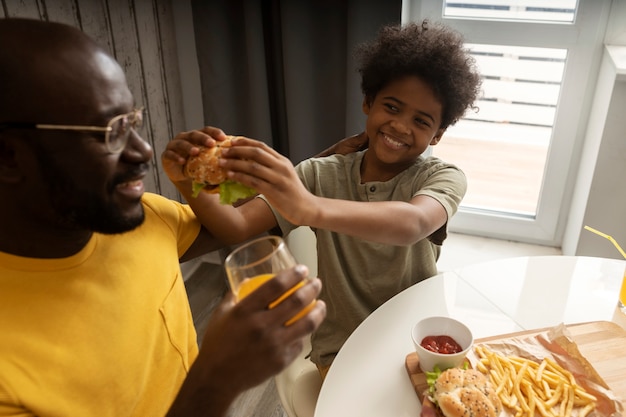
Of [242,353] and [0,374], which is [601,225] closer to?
[242,353]

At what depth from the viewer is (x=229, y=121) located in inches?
98.6

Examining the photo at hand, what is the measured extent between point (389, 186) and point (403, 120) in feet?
0.63

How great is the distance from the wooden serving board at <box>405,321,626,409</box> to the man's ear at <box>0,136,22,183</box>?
83cm

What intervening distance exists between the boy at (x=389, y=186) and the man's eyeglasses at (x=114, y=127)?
0.90ft

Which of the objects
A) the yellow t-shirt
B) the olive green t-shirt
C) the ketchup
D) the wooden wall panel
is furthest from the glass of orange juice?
the wooden wall panel

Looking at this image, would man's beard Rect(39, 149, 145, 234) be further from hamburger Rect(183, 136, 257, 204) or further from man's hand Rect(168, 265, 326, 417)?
man's hand Rect(168, 265, 326, 417)

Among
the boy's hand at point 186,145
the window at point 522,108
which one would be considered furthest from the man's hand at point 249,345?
the window at point 522,108

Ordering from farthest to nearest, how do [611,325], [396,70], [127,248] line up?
[396,70] < [611,325] < [127,248]

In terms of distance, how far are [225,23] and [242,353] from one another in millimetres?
1893

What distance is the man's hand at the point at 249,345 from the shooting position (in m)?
0.75

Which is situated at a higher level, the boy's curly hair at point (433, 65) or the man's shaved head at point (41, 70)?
the man's shaved head at point (41, 70)

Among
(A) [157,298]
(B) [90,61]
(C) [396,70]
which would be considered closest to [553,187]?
(C) [396,70]

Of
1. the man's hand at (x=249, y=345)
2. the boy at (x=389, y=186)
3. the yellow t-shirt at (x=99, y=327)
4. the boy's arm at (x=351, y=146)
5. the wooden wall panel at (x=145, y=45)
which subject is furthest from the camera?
the wooden wall panel at (x=145, y=45)

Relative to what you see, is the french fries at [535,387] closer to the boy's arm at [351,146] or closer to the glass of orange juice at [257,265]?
the glass of orange juice at [257,265]
